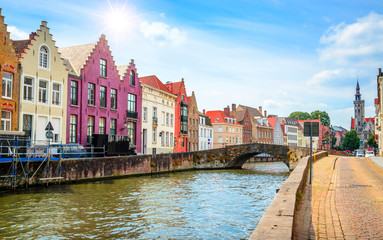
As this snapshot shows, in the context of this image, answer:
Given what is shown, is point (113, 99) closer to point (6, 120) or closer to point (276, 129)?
point (6, 120)

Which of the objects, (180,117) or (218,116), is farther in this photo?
(218,116)

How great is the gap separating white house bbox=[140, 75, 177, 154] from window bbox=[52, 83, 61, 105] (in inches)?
499

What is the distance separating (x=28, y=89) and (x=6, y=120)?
2974 mm

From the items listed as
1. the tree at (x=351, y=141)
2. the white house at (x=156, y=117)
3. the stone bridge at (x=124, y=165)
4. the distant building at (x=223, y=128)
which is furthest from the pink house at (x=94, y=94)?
the tree at (x=351, y=141)

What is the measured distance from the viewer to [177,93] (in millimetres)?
50500

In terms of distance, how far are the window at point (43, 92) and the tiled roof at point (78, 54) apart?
3.78 meters

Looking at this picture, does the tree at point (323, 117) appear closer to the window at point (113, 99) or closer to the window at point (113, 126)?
the window at point (113, 99)

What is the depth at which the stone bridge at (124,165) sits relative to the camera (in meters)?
18.8

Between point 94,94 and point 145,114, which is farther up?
point 94,94

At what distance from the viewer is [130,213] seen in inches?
496

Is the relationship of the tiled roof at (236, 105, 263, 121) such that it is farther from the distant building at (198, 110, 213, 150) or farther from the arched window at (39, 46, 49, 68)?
the arched window at (39, 46, 49, 68)

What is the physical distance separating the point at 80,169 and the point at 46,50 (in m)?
11.1

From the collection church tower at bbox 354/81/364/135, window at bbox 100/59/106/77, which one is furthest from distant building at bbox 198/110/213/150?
church tower at bbox 354/81/364/135

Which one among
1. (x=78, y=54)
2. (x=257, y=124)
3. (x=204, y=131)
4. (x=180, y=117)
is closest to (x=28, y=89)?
(x=78, y=54)
